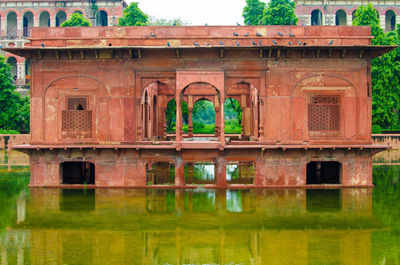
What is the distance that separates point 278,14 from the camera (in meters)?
40.3

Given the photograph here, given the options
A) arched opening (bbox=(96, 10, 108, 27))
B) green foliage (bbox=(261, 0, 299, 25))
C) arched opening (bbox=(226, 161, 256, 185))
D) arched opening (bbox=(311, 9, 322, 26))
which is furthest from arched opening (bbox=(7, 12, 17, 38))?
arched opening (bbox=(311, 9, 322, 26))

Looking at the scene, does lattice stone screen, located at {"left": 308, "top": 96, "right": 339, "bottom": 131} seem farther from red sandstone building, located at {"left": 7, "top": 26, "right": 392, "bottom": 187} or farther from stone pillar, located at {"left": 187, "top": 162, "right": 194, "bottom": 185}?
stone pillar, located at {"left": 187, "top": 162, "right": 194, "bottom": 185}

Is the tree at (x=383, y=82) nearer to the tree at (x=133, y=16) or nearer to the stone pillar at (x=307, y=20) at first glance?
the stone pillar at (x=307, y=20)

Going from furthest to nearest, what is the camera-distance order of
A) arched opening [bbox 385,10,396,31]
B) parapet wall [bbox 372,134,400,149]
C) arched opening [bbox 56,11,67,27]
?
arched opening [bbox 56,11,67,27]
arched opening [bbox 385,10,396,31]
parapet wall [bbox 372,134,400,149]

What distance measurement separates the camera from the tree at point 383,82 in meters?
33.7

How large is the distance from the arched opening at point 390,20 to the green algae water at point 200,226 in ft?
116

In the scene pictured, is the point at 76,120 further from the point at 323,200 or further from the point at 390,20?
the point at 390,20

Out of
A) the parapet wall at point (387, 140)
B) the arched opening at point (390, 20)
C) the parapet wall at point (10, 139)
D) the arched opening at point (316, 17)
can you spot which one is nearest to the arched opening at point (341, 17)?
the arched opening at point (316, 17)

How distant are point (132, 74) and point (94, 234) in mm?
9516

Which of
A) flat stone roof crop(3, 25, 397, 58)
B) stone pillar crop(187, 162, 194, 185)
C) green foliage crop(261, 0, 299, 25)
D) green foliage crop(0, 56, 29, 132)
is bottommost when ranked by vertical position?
stone pillar crop(187, 162, 194, 185)

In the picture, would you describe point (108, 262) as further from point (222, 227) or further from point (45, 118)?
point (45, 118)

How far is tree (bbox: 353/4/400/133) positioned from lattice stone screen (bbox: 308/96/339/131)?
49.7 feet

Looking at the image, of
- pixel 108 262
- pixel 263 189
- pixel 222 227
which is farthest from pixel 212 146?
pixel 108 262

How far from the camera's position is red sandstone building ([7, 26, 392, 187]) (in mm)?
19297
